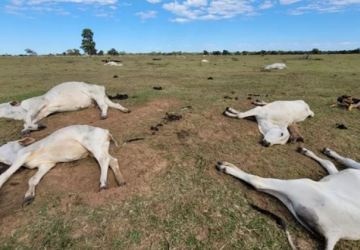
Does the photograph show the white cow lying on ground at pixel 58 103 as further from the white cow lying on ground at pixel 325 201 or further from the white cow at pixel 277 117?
the white cow lying on ground at pixel 325 201

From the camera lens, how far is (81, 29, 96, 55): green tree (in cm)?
5602

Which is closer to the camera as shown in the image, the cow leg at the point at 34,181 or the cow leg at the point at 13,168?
the cow leg at the point at 34,181

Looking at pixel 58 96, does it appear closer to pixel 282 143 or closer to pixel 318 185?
pixel 282 143

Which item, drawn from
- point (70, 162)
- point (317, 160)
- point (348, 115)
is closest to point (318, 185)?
point (317, 160)

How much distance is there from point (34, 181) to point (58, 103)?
2853mm

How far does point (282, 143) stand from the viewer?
545cm

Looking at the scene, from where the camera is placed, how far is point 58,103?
6.30 m

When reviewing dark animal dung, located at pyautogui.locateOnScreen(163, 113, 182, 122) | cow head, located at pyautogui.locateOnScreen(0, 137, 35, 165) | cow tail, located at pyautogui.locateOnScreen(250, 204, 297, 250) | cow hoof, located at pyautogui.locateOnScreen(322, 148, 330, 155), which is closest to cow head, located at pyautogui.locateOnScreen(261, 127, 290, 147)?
cow hoof, located at pyautogui.locateOnScreen(322, 148, 330, 155)

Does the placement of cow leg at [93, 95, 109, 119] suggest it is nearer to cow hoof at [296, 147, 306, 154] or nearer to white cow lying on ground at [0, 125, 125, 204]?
white cow lying on ground at [0, 125, 125, 204]

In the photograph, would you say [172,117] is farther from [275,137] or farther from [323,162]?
[323,162]

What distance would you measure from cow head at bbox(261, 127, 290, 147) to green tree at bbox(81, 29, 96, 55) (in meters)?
55.2

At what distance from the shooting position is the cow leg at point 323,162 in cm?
451

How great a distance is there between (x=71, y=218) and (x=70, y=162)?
118 centimetres

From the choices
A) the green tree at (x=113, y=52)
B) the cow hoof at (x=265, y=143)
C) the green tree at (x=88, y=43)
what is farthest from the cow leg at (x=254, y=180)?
the green tree at (x=88, y=43)
